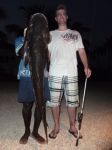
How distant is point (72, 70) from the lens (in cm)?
771

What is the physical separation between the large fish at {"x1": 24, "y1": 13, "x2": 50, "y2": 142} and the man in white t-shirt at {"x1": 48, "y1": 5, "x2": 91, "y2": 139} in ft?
2.63

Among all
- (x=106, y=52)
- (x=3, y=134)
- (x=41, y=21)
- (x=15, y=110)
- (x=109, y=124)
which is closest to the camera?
(x=41, y=21)

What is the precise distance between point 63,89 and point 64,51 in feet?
2.48

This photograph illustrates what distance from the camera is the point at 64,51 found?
756 centimetres

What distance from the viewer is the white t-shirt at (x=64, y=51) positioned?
7.55 metres

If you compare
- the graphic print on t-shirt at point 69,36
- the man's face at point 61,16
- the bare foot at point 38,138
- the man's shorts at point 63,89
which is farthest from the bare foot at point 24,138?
the man's face at point 61,16

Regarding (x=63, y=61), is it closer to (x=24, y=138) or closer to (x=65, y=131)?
(x=24, y=138)

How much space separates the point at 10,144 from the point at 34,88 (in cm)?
144

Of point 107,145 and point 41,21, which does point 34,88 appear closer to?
point 41,21

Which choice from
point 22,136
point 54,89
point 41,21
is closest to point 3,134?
point 22,136

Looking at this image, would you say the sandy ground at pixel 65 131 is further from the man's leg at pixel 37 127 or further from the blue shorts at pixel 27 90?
the blue shorts at pixel 27 90

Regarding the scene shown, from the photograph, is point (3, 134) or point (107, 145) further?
point (3, 134)

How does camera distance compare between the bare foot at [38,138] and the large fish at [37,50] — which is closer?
the large fish at [37,50]

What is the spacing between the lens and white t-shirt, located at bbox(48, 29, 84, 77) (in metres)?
7.55
